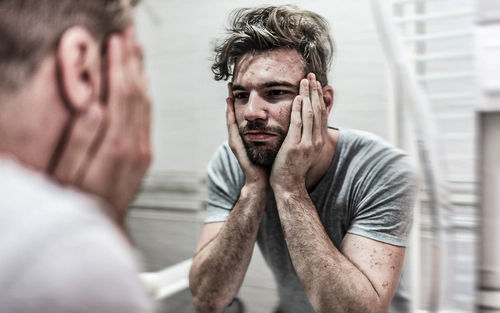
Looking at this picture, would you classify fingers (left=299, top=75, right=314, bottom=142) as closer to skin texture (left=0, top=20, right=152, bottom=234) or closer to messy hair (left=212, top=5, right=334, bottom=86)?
messy hair (left=212, top=5, right=334, bottom=86)

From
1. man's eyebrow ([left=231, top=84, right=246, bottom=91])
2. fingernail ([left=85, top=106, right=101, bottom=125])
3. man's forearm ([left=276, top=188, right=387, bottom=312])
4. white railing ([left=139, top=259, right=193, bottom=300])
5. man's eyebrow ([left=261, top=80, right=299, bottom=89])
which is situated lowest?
white railing ([left=139, top=259, right=193, bottom=300])

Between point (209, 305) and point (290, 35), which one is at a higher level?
point (290, 35)

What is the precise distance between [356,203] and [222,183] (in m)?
0.24

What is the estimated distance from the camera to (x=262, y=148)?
2.24ft

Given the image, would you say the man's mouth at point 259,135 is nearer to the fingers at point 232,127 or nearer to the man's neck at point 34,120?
the fingers at point 232,127

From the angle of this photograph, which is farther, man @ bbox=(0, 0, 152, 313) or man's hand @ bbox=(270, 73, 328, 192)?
man's hand @ bbox=(270, 73, 328, 192)

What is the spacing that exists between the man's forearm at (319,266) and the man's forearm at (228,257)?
0.05 m

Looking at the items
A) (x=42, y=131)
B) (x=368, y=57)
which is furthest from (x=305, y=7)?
(x=42, y=131)

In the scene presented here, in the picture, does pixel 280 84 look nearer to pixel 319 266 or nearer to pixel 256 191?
pixel 256 191

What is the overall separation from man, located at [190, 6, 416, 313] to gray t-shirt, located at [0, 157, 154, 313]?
0.31 meters

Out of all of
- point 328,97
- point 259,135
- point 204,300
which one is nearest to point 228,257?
point 204,300

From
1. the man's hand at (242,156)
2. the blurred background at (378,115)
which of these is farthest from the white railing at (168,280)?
the man's hand at (242,156)

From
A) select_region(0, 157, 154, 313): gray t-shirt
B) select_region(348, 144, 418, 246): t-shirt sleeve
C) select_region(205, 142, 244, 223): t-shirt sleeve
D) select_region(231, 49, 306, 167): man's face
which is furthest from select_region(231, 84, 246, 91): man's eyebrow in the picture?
select_region(0, 157, 154, 313): gray t-shirt

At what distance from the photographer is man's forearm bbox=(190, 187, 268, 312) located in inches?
27.7
